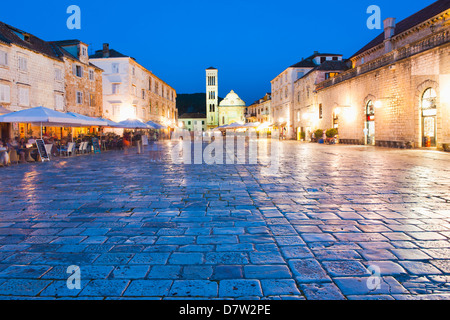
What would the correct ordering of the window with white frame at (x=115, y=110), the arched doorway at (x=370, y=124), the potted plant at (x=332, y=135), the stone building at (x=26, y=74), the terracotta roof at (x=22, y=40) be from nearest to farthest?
the stone building at (x=26, y=74)
the terracotta roof at (x=22, y=40)
the arched doorway at (x=370, y=124)
the potted plant at (x=332, y=135)
the window with white frame at (x=115, y=110)

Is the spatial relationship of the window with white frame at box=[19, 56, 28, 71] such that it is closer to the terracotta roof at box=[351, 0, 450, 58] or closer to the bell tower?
the terracotta roof at box=[351, 0, 450, 58]

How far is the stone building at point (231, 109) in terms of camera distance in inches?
3349

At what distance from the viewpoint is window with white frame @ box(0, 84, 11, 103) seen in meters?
20.8

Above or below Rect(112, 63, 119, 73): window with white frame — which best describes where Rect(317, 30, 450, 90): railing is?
below

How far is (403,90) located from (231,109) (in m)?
67.4

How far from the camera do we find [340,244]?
345cm

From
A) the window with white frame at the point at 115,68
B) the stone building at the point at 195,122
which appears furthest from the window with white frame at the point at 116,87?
the stone building at the point at 195,122

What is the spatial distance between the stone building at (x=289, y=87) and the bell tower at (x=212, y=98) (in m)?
35.6

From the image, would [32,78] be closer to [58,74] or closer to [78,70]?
[58,74]

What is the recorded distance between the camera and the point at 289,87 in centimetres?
4475

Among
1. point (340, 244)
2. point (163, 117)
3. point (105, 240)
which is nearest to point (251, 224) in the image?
point (340, 244)

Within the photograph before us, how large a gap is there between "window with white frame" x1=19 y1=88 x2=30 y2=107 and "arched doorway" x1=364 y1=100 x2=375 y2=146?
24952 millimetres

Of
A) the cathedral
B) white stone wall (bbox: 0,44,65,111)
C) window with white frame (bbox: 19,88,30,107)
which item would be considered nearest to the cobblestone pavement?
white stone wall (bbox: 0,44,65,111)

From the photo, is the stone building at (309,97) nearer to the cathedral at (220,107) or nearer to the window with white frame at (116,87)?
the window with white frame at (116,87)
